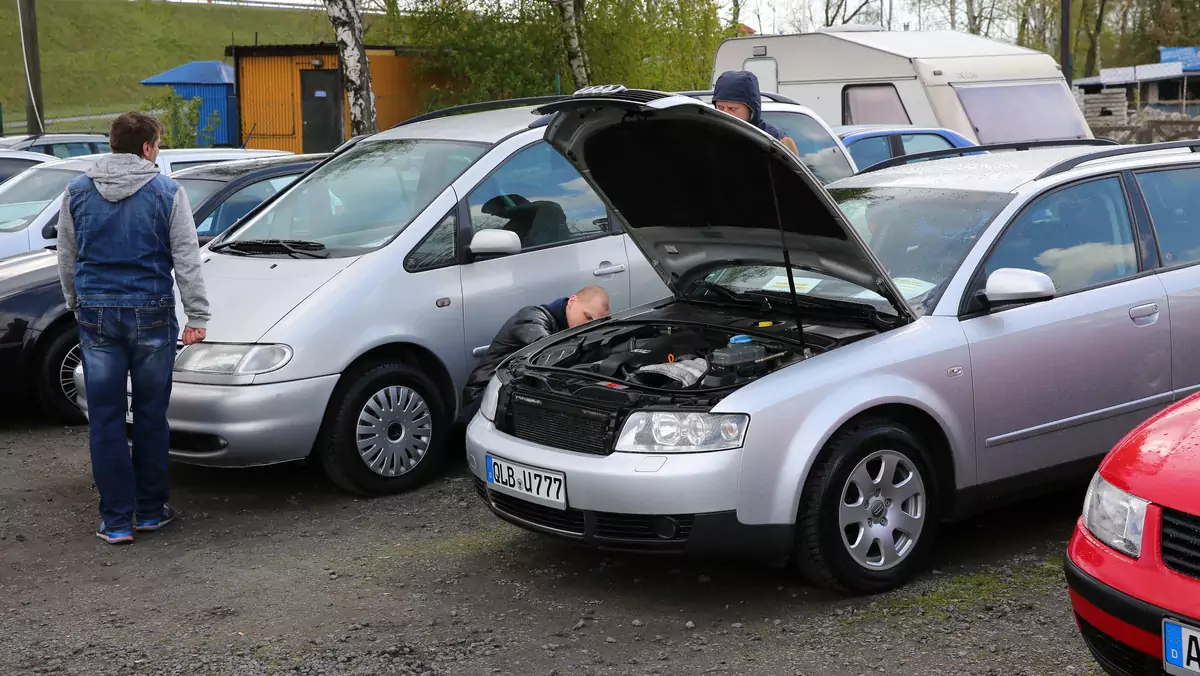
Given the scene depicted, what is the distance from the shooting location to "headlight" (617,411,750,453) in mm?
4316

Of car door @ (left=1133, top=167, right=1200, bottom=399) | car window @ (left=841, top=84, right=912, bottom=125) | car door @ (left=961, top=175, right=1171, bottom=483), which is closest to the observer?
car door @ (left=961, top=175, right=1171, bottom=483)

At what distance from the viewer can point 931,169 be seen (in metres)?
5.92

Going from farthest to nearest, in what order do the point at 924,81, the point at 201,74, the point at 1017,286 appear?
the point at 201,74 → the point at 924,81 → the point at 1017,286

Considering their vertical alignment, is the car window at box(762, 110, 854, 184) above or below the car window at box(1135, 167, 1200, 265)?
above

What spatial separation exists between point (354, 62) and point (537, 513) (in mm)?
10341

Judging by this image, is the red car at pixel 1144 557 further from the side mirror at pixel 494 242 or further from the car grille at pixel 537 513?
the side mirror at pixel 494 242

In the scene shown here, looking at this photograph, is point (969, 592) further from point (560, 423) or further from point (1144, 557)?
point (560, 423)

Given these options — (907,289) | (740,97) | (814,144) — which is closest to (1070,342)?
Answer: (907,289)

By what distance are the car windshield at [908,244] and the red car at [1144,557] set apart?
142cm

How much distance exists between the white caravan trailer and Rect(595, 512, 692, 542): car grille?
409 inches

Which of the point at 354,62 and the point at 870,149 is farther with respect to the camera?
the point at 354,62

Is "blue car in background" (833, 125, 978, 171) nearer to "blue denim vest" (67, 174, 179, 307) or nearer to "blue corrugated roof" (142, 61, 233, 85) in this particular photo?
"blue denim vest" (67, 174, 179, 307)

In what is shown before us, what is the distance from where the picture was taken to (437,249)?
644cm

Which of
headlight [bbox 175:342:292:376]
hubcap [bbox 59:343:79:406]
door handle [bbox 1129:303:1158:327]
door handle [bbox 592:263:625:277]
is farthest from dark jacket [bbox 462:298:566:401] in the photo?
hubcap [bbox 59:343:79:406]
